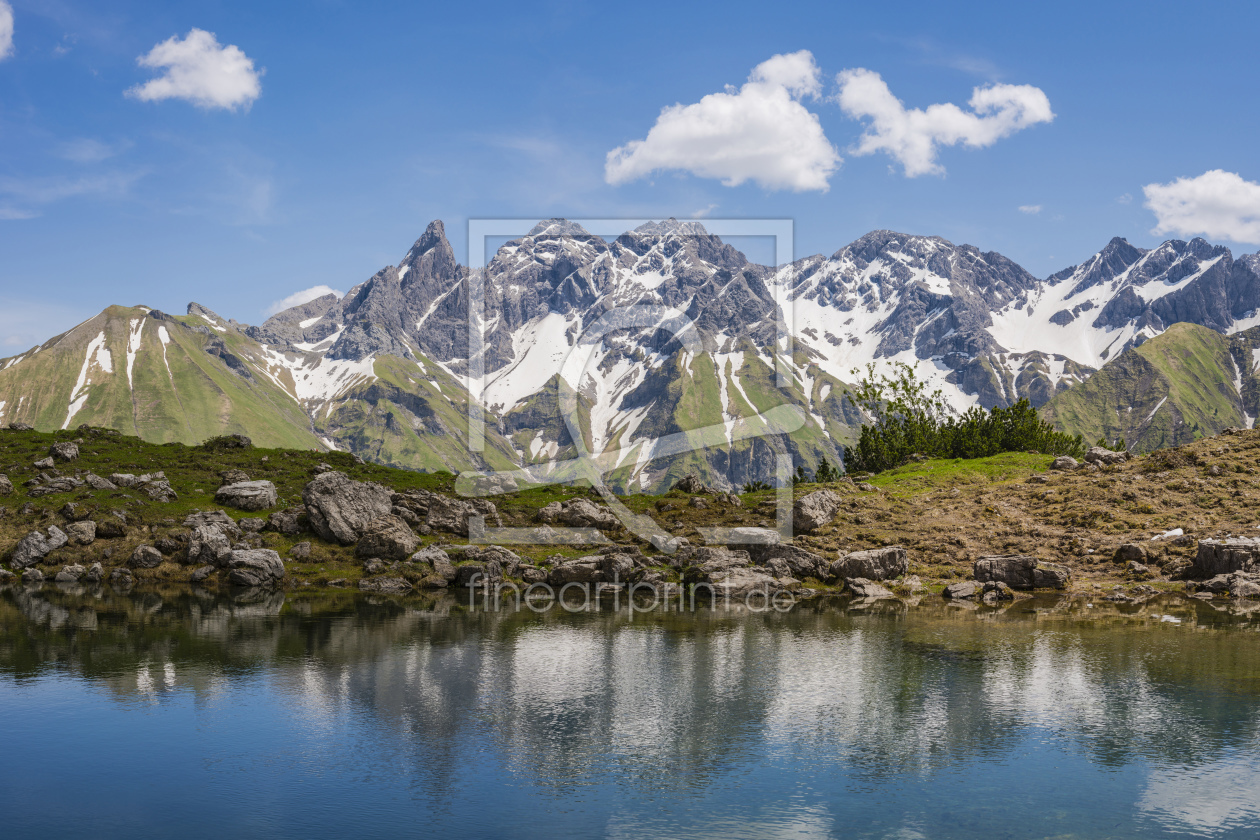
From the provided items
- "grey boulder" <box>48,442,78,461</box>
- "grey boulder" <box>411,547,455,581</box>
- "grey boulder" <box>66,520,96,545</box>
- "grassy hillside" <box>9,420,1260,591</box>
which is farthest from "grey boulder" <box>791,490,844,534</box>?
"grey boulder" <box>48,442,78,461</box>

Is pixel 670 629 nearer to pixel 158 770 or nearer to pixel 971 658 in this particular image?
pixel 971 658

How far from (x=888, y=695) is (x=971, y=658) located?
31.3 feet

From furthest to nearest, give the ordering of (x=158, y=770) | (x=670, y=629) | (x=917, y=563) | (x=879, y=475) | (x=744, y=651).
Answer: (x=879, y=475)
(x=917, y=563)
(x=670, y=629)
(x=744, y=651)
(x=158, y=770)

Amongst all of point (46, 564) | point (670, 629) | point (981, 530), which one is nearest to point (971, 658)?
point (670, 629)

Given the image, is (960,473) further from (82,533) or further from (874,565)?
(82,533)

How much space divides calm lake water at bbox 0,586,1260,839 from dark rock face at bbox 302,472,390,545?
30.0 meters

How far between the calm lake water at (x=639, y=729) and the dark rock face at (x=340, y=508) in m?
30.0

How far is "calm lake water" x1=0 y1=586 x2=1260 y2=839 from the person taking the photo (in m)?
27.9

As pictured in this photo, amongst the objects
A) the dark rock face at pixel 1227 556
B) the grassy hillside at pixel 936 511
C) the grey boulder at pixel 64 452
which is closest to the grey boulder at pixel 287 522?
the grassy hillside at pixel 936 511

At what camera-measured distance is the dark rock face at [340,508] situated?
294 ft

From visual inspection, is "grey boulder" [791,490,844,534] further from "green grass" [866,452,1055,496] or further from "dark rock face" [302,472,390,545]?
"dark rock face" [302,472,390,545]

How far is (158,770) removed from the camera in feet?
105

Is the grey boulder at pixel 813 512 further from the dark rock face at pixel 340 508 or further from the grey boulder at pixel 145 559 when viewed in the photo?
the grey boulder at pixel 145 559

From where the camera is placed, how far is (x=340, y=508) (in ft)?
297
